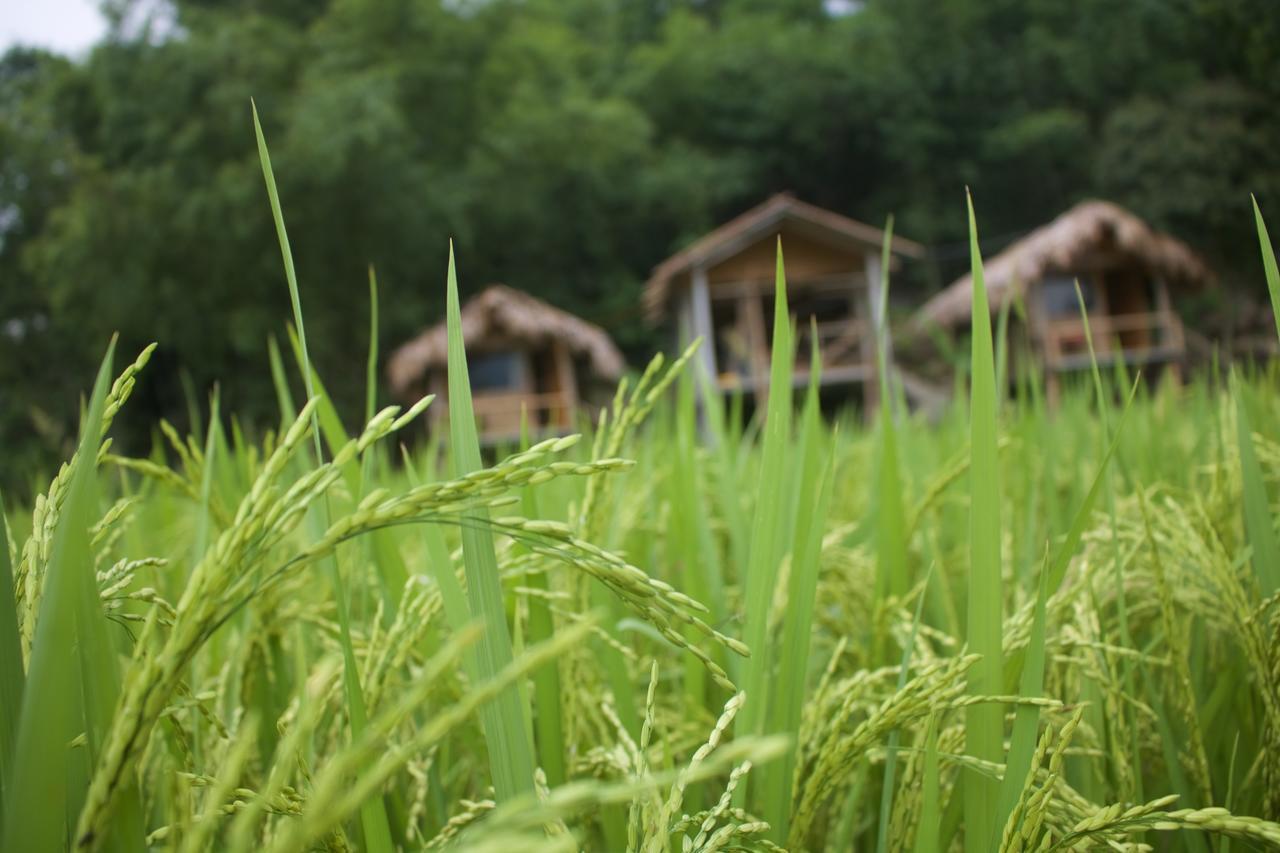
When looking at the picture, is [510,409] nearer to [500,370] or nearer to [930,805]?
[500,370]

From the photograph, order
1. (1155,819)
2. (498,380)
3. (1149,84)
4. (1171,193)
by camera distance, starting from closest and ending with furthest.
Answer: (1155,819), (1171,193), (1149,84), (498,380)

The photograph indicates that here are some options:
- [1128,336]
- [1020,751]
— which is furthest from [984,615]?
[1128,336]

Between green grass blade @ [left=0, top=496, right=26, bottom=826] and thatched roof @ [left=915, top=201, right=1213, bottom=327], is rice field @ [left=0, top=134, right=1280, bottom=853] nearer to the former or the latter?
green grass blade @ [left=0, top=496, right=26, bottom=826]

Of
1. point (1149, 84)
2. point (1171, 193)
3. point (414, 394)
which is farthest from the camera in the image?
point (414, 394)

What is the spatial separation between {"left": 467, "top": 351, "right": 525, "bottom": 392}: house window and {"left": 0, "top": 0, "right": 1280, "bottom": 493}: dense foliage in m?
3.18

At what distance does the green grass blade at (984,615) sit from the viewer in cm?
42

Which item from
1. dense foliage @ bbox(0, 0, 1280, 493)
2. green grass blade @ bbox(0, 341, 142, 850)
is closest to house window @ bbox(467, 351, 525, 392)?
dense foliage @ bbox(0, 0, 1280, 493)

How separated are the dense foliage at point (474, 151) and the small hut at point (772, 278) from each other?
15.3 ft

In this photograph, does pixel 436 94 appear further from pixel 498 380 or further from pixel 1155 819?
pixel 1155 819

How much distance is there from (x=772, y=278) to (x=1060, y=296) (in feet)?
17.8

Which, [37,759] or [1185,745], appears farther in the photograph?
[1185,745]

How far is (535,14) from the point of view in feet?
82.2

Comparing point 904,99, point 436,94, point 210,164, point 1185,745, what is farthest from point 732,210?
point 1185,745

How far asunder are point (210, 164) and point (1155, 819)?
20.0 metres
